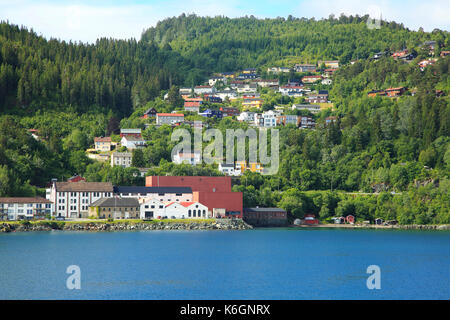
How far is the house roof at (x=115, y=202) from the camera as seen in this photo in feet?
196

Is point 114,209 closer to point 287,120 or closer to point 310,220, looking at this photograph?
point 310,220

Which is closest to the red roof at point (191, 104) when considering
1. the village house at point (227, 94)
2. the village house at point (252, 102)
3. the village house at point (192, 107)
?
the village house at point (192, 107)

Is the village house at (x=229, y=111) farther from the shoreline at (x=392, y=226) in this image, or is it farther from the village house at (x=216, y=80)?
the shoreline at (x=392, y=226)

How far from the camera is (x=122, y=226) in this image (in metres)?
57.7

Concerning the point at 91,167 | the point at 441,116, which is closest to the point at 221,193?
the point at 91,167

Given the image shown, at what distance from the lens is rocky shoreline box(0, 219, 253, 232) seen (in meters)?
55.5

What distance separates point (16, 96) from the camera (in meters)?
95.2

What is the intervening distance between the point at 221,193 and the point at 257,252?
68.2 ft

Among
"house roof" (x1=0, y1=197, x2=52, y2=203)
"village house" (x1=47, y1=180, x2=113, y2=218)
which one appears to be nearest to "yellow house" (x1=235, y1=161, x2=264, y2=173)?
"village house" (x1=47, y1=180, x2=113, y2=218)

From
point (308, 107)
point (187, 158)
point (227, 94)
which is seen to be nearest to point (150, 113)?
point (187, 158)

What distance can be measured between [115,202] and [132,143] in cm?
2545

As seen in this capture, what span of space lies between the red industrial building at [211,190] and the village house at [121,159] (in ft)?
34.2

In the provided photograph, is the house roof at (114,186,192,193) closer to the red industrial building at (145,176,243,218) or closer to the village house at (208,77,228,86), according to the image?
the red industrial building at (145,176,243,218)
